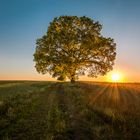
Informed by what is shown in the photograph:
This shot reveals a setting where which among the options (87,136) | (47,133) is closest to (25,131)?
(47,133)

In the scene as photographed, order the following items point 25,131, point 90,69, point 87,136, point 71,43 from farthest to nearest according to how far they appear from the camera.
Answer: point 90,69 < point 71,43 < point 25,131 < point 87,136

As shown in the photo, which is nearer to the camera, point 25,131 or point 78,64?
point 25,131

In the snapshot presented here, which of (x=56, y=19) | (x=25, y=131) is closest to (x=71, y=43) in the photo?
(x=56, y=19)

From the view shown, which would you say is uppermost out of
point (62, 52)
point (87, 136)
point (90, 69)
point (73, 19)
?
point (73, 19)

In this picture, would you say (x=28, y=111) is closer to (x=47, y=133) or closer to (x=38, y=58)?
(x=47, y=133)

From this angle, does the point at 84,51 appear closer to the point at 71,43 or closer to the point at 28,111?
the point at 71,43

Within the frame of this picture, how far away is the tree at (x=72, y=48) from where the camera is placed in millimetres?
41031

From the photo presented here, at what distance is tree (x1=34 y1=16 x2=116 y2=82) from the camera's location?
135 ft

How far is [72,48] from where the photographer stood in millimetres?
42062

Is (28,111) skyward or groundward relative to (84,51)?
groundward

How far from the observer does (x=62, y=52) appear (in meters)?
42.0

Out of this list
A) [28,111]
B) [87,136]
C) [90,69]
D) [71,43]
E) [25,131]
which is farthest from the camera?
[90,69]

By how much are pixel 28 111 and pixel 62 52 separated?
29.3 meters

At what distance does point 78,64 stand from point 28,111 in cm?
2953
